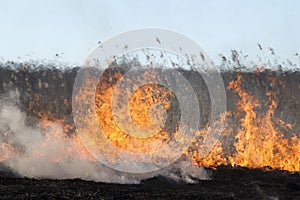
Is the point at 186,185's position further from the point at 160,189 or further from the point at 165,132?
the point at 165,132

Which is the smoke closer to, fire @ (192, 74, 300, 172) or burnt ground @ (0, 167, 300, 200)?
burnt ground @ (0, 167, 300, 200)

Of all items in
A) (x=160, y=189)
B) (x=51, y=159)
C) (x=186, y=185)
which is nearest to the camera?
(x=160, y=189)

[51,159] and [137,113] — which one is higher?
[137,113]

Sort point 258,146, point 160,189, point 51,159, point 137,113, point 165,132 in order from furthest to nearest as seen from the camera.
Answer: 1. point 165,132
2. point 137,113
3. point 258,146
4. point 51,159
5. point 160,189

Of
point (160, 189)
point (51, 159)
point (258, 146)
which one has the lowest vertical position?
point (160, 189)

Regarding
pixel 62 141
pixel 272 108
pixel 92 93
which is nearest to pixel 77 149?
pixel 62 141

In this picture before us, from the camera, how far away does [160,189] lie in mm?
13516

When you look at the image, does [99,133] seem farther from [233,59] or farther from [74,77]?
[74,77]

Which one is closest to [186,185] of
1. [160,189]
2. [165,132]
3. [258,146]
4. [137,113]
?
[160,189]

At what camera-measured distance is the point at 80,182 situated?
45.3ft

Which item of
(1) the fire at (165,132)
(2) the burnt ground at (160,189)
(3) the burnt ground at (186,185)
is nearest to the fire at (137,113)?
(1) the fire at (165,132)

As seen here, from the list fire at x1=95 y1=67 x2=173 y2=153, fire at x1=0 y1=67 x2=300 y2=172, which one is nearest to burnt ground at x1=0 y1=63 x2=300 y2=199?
fire at x1=0 y1=67 x2=300 y2=172

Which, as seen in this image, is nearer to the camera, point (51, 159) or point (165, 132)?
point (51, 159)

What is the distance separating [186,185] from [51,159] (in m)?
4.78
